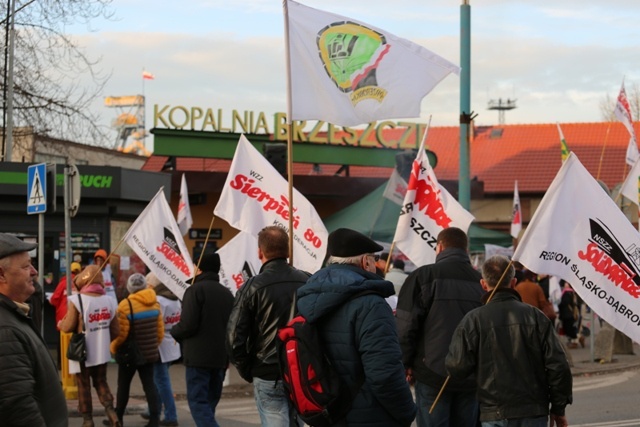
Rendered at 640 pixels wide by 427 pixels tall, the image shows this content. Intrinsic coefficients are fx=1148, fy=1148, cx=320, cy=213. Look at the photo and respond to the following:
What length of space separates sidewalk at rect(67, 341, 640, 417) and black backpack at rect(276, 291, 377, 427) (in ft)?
25.8

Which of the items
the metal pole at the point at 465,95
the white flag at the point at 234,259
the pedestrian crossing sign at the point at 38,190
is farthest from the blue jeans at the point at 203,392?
the metal pole at the point at 465,95

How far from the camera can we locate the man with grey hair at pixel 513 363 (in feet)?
21.3

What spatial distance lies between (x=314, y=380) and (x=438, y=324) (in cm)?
239

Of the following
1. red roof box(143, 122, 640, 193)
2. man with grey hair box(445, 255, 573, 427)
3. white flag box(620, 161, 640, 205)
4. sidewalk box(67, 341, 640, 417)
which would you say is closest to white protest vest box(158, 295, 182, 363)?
sidewalk box(67, 341, 640, 417)

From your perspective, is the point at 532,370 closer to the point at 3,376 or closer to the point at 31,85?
the point at 3,376

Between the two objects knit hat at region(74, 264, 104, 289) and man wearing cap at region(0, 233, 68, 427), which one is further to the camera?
knit hat at region(74, 264, 104, 289)

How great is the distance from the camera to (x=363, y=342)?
18.3 ft

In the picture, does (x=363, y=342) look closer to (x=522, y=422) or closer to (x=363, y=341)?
(x=363, y=341)

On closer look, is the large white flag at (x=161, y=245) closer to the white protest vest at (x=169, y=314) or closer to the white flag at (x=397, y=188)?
the white protest vest at (x=169, y=314)

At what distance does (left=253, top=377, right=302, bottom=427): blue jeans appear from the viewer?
7367 mm

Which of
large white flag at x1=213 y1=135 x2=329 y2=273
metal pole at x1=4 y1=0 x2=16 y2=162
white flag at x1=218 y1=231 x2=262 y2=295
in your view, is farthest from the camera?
metal pole at x1=4 y1=0 x2=16 y2=162

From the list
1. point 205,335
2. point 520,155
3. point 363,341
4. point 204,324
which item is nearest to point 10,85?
point 204,324

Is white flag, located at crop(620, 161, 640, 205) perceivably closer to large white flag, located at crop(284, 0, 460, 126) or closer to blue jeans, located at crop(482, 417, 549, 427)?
large white flag, located at crop(284, 0, 460, 126)

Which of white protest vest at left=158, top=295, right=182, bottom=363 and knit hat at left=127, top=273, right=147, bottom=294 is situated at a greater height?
knit hat at left=127, top=273, right=147, bottom=294
